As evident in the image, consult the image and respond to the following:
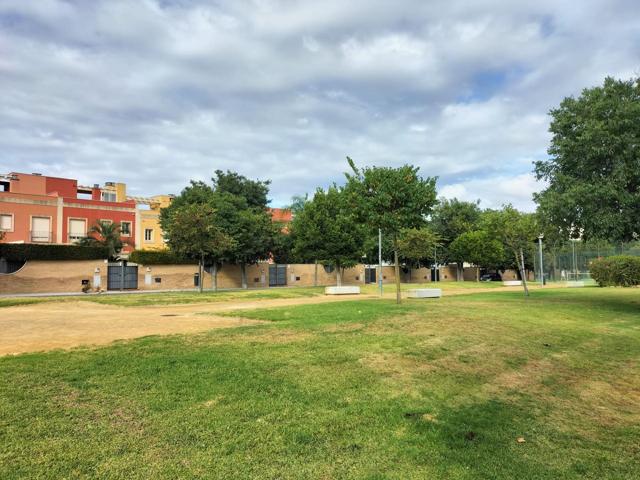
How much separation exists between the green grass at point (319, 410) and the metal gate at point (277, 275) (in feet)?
129

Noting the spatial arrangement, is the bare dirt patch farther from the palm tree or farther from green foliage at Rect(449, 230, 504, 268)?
green foliage at Rect(449, 230, 504, 268)

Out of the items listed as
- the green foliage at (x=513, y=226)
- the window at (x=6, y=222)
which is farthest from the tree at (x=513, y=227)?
the window at (x=6, y=222)

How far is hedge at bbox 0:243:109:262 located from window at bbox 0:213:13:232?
15.5 m

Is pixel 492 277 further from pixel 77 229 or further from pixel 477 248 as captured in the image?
pixel 77 229

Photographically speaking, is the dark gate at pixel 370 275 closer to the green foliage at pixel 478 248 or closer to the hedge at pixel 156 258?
the green foliage at pixel 478 248

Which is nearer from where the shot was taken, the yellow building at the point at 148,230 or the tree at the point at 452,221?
the yellow building at the point at 148,230

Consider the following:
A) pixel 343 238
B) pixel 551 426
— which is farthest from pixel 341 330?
pixel 343 238

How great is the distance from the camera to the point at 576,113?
56.9 ft

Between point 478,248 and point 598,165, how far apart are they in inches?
1557

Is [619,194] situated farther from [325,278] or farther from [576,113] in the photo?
[325,278]

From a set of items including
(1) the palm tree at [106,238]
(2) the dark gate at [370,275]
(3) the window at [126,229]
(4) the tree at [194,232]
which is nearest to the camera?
(4) the tree at [194,232]

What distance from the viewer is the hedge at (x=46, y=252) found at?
33406 mm

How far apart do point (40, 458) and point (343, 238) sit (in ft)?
116

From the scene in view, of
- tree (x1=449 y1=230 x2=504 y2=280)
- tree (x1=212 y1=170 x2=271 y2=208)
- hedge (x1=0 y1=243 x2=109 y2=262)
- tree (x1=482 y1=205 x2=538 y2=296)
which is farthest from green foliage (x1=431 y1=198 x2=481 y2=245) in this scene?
hedge (x1=0 y1=243 x2=109 y2=262)
